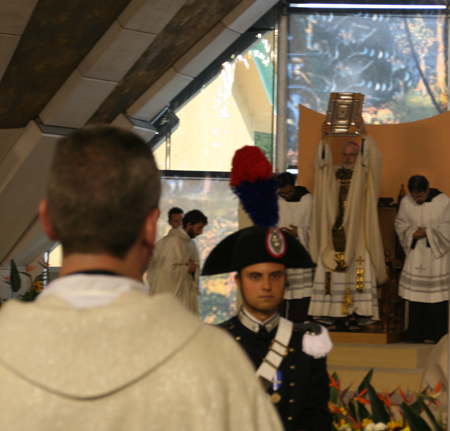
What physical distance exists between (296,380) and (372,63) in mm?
9036

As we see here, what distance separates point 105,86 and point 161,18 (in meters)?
1.18

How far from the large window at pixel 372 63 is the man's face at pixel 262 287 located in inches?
324

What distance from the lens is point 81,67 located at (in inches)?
305

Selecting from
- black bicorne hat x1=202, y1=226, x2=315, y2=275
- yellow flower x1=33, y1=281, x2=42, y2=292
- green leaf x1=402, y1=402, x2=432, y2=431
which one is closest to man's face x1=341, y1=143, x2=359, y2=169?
yellow flower x1=33, y1=281, x2=42, y2=292

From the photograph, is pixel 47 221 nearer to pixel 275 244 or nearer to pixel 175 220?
pixel 275 244

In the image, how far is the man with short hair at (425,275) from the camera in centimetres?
644

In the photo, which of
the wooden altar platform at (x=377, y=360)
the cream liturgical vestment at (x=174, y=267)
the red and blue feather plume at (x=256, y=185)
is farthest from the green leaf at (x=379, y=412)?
the cream liturgical vestment at (x=174, y=267)

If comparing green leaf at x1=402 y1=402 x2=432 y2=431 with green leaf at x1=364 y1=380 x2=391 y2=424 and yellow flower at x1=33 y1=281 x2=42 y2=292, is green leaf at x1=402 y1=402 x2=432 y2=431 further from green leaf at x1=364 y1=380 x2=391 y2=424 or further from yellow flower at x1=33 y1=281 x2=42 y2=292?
yellow flower at x1=33 y1=281 x2=42 y2=292

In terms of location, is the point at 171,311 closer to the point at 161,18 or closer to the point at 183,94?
the point at 161,18

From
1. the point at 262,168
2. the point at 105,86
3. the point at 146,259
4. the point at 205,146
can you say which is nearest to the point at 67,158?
the point at 146,259

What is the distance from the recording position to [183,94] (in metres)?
10.4

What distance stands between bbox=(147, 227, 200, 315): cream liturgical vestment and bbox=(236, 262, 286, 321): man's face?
5629mm

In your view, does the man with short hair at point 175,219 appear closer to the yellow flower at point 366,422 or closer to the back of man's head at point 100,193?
the yellow flower at point 366,422

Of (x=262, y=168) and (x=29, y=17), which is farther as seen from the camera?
(x=29, y=17)
